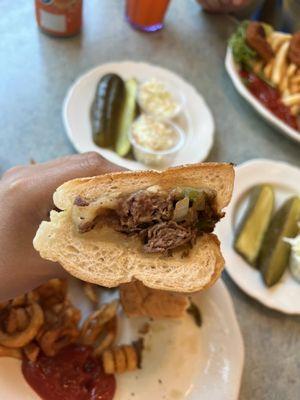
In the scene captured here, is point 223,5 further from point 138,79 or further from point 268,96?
point 138,79

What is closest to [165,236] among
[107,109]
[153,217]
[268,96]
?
[153,217]

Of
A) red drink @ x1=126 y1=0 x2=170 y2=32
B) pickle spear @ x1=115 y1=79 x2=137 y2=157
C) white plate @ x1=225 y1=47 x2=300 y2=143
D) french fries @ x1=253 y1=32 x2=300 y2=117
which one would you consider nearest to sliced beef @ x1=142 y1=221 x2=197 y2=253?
pickle spear @ x1=115 y1=79 x2=137 y2=157

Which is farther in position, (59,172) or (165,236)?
(59,172)

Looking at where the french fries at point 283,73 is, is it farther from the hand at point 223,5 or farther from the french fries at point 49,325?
the french fries at point 49,325

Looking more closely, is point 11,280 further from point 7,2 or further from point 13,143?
point 7,2

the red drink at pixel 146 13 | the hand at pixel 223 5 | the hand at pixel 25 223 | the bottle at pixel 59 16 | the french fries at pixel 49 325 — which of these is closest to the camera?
the hand at pixel 25 223

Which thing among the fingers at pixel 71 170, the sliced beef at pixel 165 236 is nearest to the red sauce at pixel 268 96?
the fingers at pixel 71 170
